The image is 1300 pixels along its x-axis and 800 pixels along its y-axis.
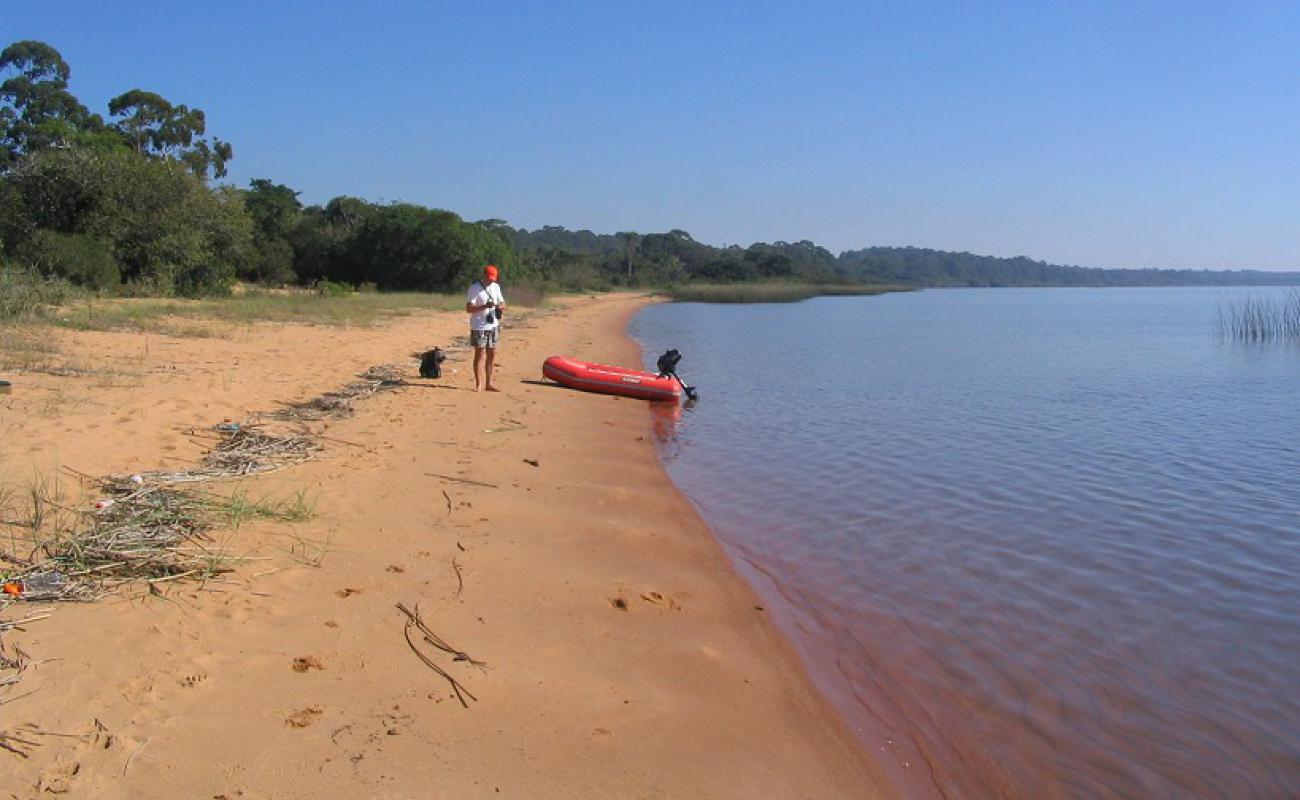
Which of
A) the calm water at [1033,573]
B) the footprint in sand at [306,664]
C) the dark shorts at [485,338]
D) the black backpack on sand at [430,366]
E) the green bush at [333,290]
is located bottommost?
the calm water at [1033,573]

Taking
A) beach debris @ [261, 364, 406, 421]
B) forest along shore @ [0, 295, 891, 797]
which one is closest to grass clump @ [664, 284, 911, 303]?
beach debris @ [261, 364, 406, 421]

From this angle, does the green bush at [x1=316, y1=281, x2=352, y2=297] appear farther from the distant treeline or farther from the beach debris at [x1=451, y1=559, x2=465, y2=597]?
the beach debris at [x1=451, y1=559, x2=465, y2=597]

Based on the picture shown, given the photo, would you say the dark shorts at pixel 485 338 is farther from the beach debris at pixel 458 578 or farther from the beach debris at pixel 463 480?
the beach debris at pixel 458 578

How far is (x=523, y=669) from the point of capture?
13.2 ft

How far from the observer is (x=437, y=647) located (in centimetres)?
409

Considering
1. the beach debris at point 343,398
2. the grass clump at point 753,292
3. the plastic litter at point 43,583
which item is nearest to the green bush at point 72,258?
the beach debris at point 343,398

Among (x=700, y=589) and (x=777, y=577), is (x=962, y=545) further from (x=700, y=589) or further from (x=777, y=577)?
(x=700, y=589)

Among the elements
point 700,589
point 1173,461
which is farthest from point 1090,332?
point 700,589

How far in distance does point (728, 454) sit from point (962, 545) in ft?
12.7

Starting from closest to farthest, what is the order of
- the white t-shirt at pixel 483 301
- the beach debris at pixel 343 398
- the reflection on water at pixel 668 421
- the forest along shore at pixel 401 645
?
the forest along shore at pixel 401 645, the beach debris at pixel 343 398, the reflection on water at pixel 668 421, the white t-shirt at pixel 483 301

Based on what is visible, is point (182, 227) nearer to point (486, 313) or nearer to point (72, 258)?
point (72, 258)

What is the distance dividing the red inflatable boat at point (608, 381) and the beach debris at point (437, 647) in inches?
370

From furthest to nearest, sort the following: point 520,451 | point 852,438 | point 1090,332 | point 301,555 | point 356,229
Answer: point 356,229
point 1090,332
point 852,438
point 520,451
point 301,555

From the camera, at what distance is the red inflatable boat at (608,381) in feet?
45.3
